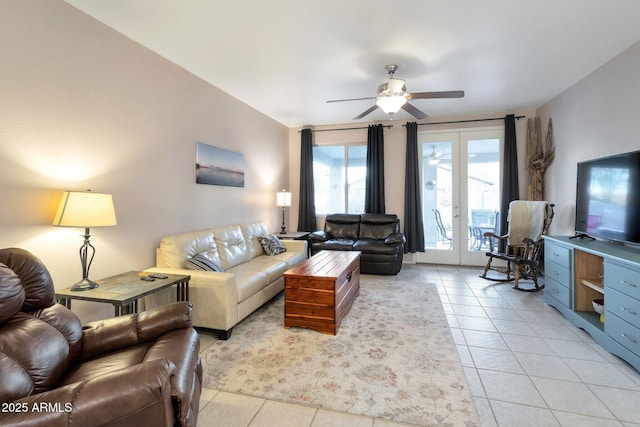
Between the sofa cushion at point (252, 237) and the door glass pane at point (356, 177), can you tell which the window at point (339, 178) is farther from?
the sofa cushion at point (252, 237)

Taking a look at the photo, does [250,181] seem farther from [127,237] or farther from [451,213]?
[451,213]

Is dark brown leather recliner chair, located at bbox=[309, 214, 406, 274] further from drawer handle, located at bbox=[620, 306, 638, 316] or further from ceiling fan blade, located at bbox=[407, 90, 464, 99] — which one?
drawer handle, located at bbox=[620, 306, 638, 316]

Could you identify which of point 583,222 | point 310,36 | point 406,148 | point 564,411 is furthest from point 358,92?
point 564,411

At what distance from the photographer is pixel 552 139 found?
4367mm

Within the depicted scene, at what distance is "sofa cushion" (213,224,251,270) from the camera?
3447 mm

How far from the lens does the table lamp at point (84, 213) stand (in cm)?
192

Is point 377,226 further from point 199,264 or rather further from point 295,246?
point 199,264

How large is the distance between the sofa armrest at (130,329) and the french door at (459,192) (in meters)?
4.73

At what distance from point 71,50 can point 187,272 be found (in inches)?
75.7

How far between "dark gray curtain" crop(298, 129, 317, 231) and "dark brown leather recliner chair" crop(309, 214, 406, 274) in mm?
407

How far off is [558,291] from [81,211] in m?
4.36

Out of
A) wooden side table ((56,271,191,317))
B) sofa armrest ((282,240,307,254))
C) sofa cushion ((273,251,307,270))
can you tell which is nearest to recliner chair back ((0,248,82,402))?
wooden side table ((56,271,191,317))

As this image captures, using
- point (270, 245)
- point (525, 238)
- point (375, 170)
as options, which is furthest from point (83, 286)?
point (525, 238)

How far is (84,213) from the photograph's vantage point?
196 centimetres
